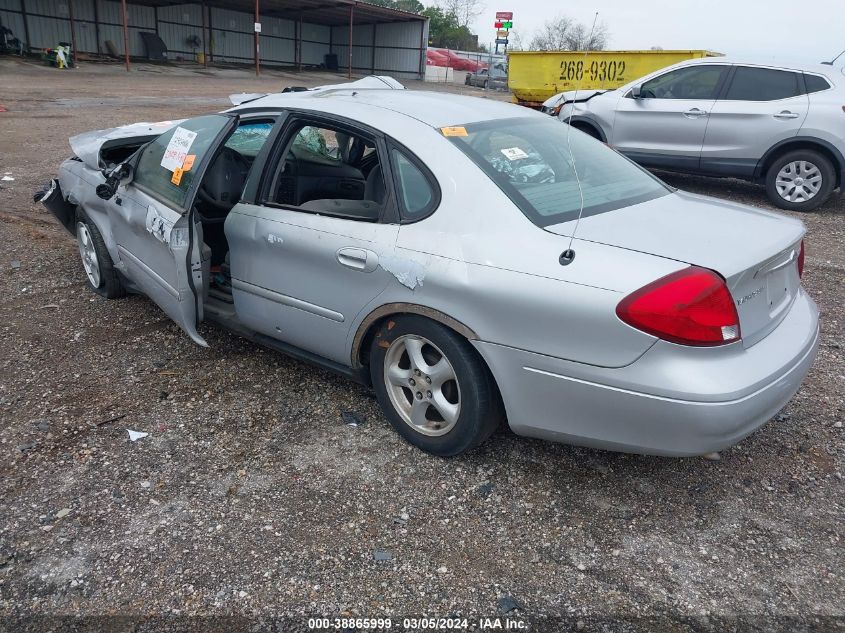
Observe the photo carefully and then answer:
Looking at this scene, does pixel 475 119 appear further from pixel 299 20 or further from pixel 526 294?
pixel 299 20

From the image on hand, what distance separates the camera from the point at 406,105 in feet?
11.2

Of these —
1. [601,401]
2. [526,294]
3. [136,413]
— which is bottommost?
[136,413]

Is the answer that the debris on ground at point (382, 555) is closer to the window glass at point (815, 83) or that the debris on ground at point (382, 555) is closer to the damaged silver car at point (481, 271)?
the damaged silver car at point (481, 271)

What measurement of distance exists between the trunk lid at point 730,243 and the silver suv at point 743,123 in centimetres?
575

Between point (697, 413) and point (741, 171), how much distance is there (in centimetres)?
711

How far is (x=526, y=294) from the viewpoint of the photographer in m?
2.58

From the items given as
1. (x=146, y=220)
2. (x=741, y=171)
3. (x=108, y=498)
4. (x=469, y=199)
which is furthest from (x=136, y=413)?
(x=741, y=171)

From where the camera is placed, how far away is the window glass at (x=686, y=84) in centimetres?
859

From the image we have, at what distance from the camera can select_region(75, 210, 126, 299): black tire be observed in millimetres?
4699

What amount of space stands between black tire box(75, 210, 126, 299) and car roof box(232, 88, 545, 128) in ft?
5.35

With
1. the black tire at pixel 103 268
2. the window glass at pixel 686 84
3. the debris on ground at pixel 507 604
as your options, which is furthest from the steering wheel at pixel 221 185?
the window glass at pixel 686 84

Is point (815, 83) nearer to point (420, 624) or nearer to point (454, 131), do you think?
point (454, 131)

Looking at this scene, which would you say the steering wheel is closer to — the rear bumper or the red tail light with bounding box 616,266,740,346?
the rear bumper

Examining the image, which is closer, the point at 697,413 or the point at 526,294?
the point at 697,413
